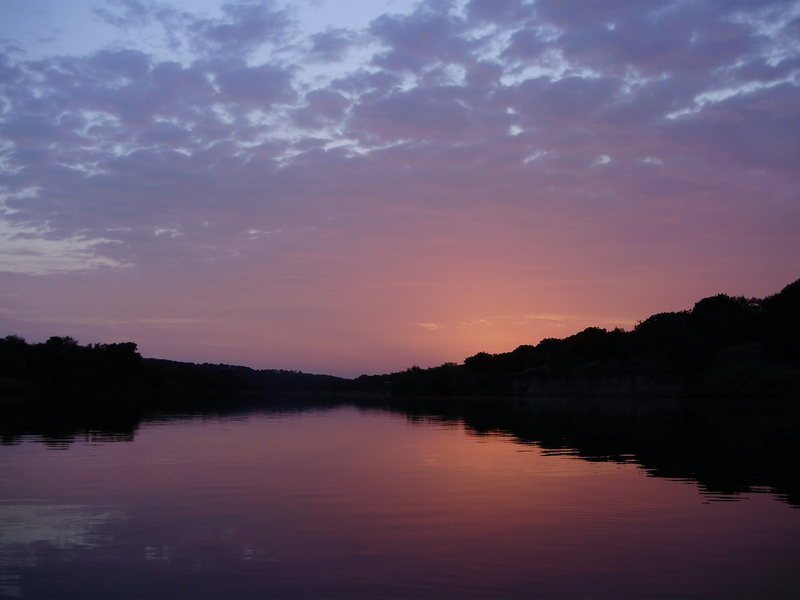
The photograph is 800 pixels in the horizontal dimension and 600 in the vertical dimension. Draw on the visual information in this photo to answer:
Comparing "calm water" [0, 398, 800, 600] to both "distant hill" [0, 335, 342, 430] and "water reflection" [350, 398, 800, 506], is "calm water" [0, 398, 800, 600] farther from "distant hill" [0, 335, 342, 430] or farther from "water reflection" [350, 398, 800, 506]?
"distant hill" [0, 335, 342, 430]

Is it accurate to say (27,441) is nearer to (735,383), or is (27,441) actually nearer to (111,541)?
(111,541)

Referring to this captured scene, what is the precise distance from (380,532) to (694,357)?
309 feet

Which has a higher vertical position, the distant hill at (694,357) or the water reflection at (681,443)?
the distant hill at (694,357)

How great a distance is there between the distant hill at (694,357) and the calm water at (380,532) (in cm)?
6836

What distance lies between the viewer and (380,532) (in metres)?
13.9

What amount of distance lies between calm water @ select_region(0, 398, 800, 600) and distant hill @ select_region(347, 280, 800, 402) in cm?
6836

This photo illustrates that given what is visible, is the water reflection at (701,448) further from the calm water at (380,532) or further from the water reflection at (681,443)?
the calm water at (380,532)

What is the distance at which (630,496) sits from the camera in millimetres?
17938

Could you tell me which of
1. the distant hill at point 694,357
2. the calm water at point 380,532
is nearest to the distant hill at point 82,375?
the distant hill at point 694,357

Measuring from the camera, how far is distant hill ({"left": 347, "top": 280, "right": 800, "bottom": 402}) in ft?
286

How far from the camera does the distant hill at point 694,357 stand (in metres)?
87.2

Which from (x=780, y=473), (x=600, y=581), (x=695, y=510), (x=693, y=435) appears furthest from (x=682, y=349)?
(x=600, y=581)

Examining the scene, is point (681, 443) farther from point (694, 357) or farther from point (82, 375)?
point (82, 375)

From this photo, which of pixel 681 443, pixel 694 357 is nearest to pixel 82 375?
pixel 694 357
